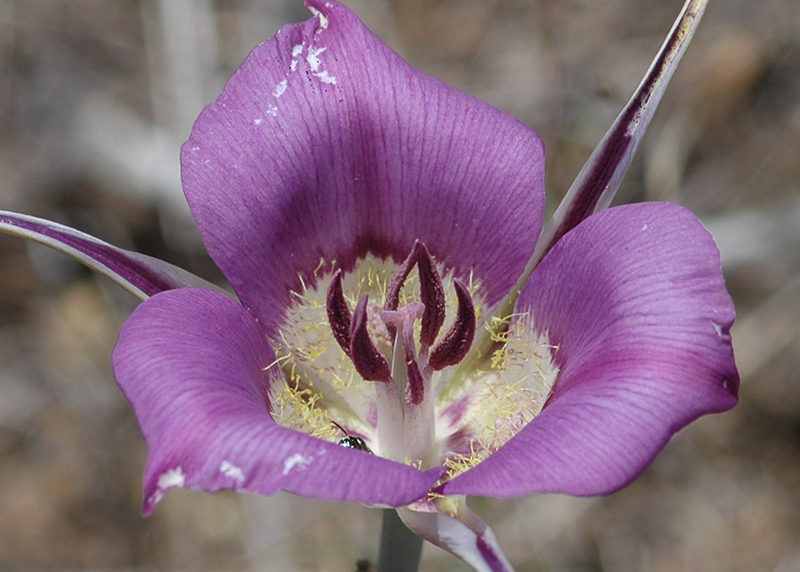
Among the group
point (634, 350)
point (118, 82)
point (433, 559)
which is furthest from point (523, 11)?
point (634, 350)

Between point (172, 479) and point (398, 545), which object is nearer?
point (172, 479)

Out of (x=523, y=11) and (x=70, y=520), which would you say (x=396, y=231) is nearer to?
(x=70, y=520)

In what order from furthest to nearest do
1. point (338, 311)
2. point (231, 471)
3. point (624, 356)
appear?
point (338, 311), point (624, 356), point (231, 471)

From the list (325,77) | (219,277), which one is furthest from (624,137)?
(219,277)

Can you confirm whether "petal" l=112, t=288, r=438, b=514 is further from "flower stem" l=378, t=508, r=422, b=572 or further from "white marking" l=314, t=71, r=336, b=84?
"white marking" l=314, t=71, r=336, b=84

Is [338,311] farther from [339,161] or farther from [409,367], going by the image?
[339,161]

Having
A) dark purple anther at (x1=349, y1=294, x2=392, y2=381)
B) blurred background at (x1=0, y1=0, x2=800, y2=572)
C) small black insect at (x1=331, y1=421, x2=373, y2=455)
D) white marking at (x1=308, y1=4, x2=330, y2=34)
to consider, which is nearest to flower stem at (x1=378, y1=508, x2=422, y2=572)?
→ small black insect at (x1=331, y1=421, x2=373, y2=455)
